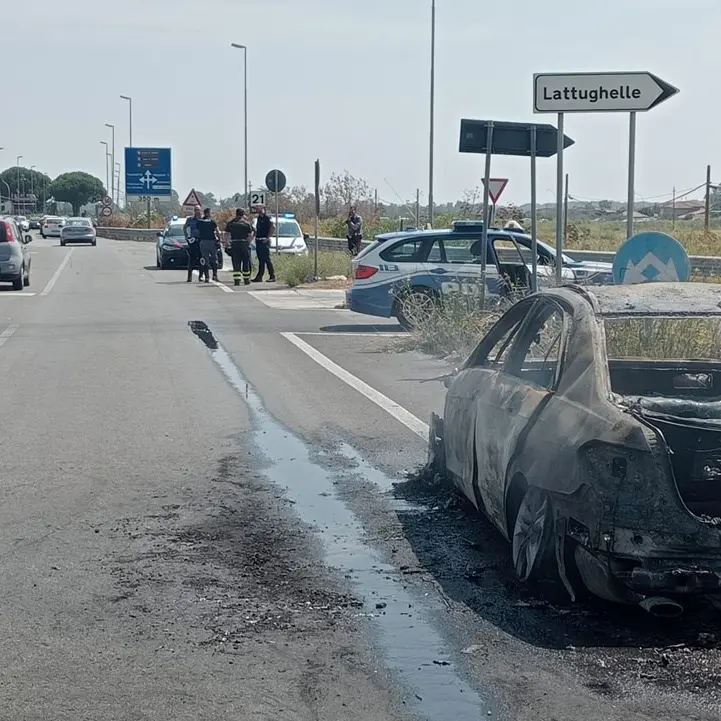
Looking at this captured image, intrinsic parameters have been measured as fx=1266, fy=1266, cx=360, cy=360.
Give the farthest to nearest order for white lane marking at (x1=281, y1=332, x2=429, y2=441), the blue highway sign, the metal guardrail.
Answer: the blue highway sign, the metal guardrail, white lane marking at (x1=281, y1=332, x2=429, y2=441)

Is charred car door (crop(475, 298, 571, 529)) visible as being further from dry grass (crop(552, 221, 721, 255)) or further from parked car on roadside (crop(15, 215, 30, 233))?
parked car on roadside (crop(15, 215, 30, 233))

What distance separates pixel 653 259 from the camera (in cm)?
1138

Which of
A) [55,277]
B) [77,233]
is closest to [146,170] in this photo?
[77,233]

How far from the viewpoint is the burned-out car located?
5.16m

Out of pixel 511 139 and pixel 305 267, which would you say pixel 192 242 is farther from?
pixel 511 139

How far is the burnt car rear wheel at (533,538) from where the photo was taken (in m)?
5.62

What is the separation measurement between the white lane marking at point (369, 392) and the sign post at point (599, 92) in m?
3.14

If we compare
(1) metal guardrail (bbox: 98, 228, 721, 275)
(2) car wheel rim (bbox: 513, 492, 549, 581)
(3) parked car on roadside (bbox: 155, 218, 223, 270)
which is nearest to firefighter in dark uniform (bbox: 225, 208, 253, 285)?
(1) metal guardrail (bbox: 98, 228, 721, 275)

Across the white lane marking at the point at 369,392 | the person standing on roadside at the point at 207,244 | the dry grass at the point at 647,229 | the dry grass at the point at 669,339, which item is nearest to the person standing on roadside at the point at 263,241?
the person standing on roadside at the point at 207,244

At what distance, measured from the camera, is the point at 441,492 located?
308 inches

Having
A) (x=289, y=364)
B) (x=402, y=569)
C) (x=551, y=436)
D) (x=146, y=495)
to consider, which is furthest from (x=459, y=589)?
(x=289, y=364)

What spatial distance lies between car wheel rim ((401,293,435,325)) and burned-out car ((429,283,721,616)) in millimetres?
9370

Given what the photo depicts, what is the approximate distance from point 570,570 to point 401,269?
43.6 ft

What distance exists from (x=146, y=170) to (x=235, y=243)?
1647 inches
